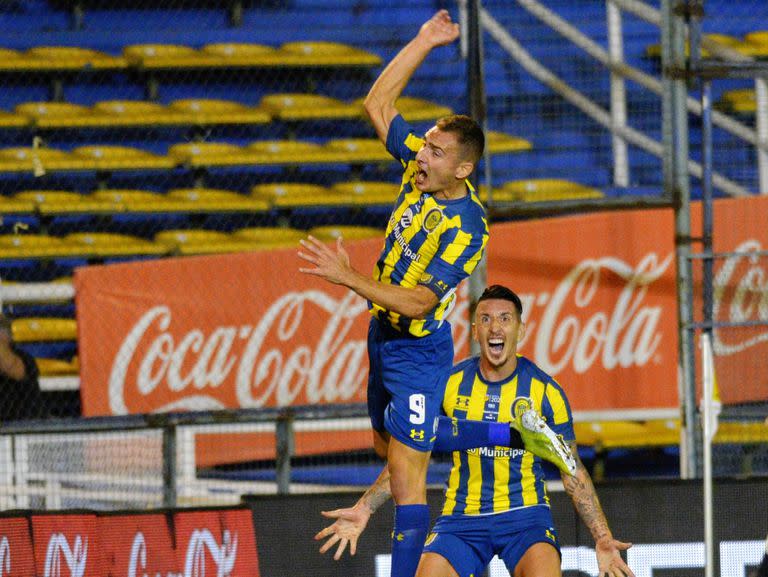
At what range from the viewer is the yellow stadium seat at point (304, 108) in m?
12.3

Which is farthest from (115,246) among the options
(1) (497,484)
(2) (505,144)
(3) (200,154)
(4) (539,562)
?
(4) (539,562)

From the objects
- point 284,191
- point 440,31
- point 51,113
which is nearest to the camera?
point 440,31

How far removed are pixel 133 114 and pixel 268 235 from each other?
6.38 ft

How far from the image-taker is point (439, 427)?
5746 millimetres

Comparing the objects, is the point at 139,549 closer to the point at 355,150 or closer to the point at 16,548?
the point at 16,548

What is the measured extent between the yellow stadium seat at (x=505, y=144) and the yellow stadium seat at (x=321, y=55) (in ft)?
7.13

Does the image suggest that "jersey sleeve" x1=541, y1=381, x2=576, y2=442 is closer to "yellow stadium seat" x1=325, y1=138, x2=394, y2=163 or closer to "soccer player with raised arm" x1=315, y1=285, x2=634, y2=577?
"soccer player with raised arm" x1=315, y1=285, x2=634, y2=577

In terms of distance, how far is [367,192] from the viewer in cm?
1159

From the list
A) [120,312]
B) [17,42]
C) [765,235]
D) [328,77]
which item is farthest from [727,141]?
[17,42]

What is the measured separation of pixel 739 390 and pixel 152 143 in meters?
6.10

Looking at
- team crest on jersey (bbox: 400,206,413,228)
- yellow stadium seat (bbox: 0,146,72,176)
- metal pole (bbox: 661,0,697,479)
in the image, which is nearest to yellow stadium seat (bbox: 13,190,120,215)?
yellow stadium seat (bbox: 0,146,72,176)

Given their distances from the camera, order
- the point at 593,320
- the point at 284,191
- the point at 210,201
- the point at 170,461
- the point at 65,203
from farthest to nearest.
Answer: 1. the point at 284,191
2. the point at 210,201
3. the point at 65,203
4. the point at 593,320
5. the point at 170,461

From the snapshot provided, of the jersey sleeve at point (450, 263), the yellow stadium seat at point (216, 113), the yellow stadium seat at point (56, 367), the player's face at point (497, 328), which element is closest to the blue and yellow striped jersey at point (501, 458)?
the player's face at point (497, 328)

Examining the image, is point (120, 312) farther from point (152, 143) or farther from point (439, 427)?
point (439, 427)
